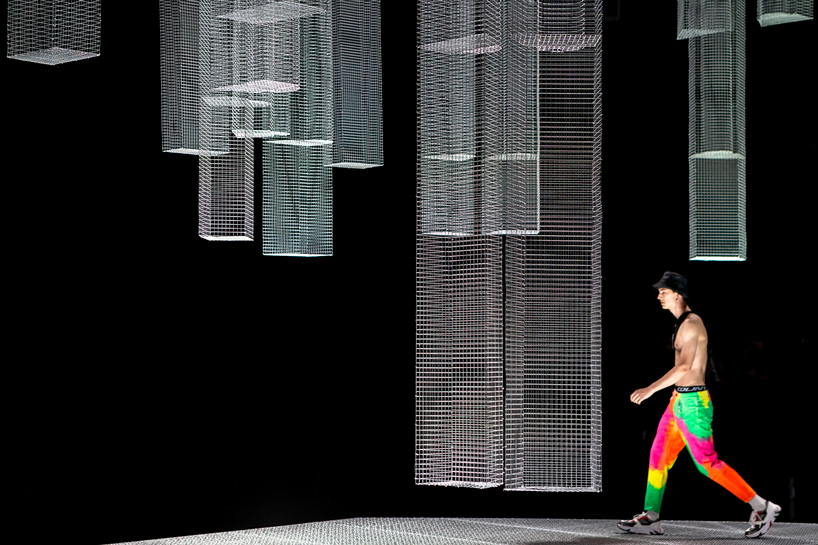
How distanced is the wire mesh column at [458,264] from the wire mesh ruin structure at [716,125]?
1.31 metres

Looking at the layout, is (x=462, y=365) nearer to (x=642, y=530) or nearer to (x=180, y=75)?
(x=642, y=530)

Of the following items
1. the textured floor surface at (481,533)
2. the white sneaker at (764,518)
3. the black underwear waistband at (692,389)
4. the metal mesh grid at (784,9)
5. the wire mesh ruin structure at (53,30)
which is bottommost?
the textured floor surface at (481,533)

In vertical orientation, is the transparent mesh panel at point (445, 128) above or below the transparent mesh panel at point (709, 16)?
below

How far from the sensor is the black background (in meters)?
6.70

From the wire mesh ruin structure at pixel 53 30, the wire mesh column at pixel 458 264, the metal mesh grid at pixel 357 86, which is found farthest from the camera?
the metal mesh grid at pixel 357 86

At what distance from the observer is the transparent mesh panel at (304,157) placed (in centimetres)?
582

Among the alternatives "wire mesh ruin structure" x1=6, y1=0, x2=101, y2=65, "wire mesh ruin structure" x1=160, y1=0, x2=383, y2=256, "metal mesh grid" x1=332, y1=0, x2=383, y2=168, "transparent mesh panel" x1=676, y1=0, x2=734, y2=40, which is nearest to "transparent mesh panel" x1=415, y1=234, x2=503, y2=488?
"metal mesh grid" x1=332, y1=0, x2=383, y2=168

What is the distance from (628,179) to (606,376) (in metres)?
1.40

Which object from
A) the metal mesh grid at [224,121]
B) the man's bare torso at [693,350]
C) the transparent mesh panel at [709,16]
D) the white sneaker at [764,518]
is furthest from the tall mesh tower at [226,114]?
the white sneaker at [764,518]

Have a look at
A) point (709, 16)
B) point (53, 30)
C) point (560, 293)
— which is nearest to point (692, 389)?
point (560, 293)

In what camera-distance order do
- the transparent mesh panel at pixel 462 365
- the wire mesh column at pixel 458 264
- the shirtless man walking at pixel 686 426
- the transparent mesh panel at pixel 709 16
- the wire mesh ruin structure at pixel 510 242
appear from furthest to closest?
the shirtless man walking at pixel 686 426 < the transparent mesh panel at pixel 709 16 < the transparent mesh panel at pixel 462 365 < the wire mesh column at pixel 458 264 < the wire mesh ruin structure at pixel 510 242

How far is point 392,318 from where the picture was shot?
7957 mm

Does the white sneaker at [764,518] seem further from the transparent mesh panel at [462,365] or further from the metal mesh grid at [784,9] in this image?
the metal mesh grid at [784,9]

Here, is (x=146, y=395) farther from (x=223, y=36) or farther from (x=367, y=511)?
(x=223, y=36)
